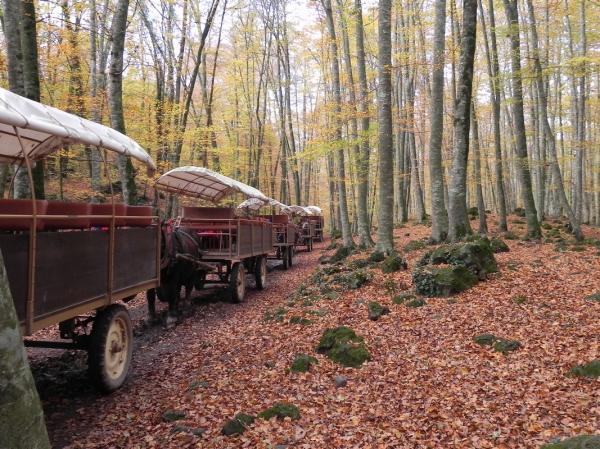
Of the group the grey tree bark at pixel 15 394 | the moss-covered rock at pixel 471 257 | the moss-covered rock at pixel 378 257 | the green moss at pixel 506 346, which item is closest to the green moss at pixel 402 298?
the moss-covered rock at pixel 471 257

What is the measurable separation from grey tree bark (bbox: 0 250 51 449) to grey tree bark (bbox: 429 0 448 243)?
11.3 metres

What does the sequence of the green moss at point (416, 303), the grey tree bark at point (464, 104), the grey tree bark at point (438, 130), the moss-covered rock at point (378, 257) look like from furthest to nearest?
the grey tree bark at point (438, 130) → the moss-covered rock at point (378, 257) → the grey tree bark at point (464, 104) → the green moss at point (416, 303)

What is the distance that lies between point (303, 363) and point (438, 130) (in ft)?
29.9

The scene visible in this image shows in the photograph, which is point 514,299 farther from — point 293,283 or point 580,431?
point 293,283

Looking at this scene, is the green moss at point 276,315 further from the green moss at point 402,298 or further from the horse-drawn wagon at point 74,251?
the horse-drawn wagon at point 74,251

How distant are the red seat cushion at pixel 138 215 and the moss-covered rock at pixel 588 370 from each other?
547cm

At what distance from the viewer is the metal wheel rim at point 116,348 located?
16.3 feet

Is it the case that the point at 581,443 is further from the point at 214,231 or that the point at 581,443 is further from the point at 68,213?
the point at 214,231

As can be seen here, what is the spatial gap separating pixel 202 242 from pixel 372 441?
7167 millimetres

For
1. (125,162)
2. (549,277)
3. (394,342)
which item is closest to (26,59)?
(125,162)

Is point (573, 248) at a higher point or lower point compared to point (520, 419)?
higher

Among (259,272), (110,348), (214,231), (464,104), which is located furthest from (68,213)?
(464,104)

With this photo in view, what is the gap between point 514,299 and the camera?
6926mm

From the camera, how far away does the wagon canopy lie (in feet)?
11.2
